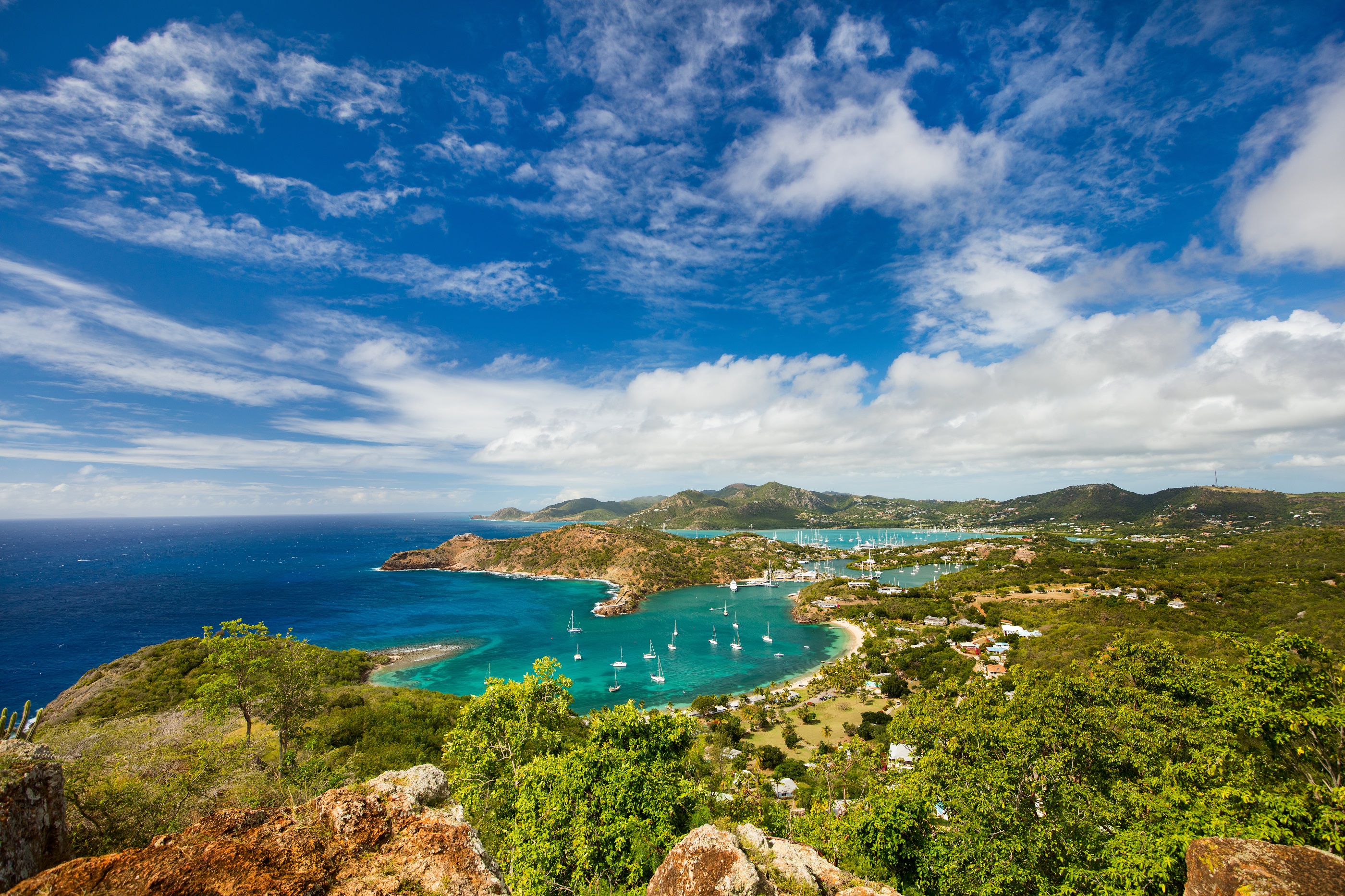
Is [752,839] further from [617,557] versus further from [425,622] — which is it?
[617,557]

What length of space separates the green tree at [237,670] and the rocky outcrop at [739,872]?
18.9 metres

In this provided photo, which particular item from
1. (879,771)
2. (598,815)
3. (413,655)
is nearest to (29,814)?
(598,815)

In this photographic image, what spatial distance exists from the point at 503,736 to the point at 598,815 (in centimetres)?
606

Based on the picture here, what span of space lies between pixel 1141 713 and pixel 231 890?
25150 mm

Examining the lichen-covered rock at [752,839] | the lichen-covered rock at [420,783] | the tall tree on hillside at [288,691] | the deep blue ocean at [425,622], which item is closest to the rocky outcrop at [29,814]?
the lichen-covered rock at [420,783]

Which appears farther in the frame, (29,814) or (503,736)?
(503,736)

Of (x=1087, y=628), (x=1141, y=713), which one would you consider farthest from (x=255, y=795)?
(x=1087, y=628)

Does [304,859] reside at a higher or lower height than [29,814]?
higher

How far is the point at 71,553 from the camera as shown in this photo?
152 meters

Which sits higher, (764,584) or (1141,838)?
(1141,838)

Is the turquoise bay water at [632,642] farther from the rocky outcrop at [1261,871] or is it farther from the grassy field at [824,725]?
the rocky outcrop at [1261,871]

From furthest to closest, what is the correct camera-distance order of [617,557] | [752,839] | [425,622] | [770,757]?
[617,557] < [425,622] < [770,757] < [752,839]

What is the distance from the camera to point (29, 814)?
20.4ft

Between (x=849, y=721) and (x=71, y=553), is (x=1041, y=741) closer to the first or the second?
(x=849, y=721)
